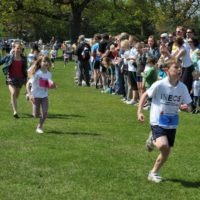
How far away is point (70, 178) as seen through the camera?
25.9 feet

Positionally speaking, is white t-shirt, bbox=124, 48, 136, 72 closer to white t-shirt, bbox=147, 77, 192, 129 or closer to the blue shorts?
white t-shirt, bbox=147, 77, 192, 129

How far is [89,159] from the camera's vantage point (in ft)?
29.7

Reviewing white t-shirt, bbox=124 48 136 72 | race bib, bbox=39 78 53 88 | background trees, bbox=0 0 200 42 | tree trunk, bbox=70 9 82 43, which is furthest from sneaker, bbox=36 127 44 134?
tree trunk, bbox=70 9 82 43

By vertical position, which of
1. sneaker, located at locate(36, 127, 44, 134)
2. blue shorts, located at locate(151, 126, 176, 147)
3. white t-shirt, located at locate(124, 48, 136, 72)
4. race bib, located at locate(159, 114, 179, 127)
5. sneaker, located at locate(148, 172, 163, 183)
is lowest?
sneaker, located at locate(36, 127, 44, 134)

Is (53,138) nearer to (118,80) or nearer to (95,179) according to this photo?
(95,179)

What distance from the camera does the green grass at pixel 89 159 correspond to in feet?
23.8

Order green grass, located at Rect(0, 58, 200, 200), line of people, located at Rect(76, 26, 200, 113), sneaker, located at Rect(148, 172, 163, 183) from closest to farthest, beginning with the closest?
green grass, located at Rect(0, 58, 200, 200) < sneaker, located at Rect(148, 172, 163, 183) < line of people, located at Rect(76, 26, 200, 113)

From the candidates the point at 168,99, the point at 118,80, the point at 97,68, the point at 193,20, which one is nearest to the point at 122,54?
the point at 118,80

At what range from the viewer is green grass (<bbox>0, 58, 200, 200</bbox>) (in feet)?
23.8

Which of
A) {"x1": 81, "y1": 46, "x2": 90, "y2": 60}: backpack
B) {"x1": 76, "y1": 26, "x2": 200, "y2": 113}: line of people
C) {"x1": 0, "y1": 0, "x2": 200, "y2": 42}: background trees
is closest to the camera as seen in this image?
{"x1": 76, "y1": 26, "x2": 200, "y2": 113}: line of people

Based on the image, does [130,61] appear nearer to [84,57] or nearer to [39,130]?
[39,130]

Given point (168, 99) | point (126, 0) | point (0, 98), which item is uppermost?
point (126, 0)

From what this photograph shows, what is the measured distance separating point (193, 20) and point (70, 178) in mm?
63240

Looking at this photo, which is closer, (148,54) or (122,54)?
Result: (148,54)
